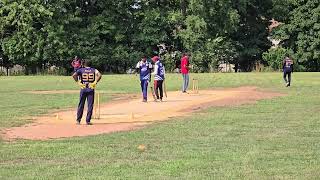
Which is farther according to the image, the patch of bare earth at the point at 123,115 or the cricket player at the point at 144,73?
the cricket player at the point at 144,73

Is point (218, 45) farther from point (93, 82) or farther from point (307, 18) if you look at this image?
point (93, 82)

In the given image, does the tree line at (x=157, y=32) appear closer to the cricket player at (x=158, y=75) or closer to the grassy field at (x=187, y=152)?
the cricket player at (x=158, y=75)

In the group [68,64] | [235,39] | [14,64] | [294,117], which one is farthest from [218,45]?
[294,117]

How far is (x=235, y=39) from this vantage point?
61625mm

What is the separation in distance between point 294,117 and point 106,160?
7.99 m

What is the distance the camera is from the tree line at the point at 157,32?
55.4 meters

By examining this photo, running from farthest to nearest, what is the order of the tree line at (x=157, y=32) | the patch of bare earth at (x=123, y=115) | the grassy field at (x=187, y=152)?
the tree line at (x=157, y=32), the patch of bare earth at (x=123, y=115), the grassy field at (x=187, y=152)

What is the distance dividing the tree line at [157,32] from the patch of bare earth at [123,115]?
32.3 metres

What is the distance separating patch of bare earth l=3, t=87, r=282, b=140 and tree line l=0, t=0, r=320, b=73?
32.3 meters

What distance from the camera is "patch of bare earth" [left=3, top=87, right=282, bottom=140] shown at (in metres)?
14.0

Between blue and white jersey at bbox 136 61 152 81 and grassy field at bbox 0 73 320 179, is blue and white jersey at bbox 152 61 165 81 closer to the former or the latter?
blue and white jersey at bbox 136 61 152 81

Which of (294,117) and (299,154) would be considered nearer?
(299,154)

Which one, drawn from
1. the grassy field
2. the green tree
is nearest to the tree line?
the green tree

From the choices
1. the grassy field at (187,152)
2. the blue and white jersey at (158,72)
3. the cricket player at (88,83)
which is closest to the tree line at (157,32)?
the blue and white jersey at (158,72)
